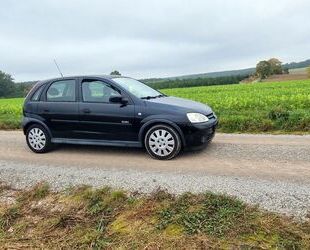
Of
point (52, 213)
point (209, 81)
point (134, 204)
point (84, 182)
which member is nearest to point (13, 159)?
point (84, 182)

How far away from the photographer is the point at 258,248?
13.0 ft

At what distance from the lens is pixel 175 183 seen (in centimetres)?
600

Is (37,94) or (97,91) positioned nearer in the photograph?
(97,91)

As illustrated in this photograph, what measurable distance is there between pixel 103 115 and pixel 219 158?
248cm

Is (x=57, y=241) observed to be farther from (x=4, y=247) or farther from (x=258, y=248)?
(x=258, y=248)

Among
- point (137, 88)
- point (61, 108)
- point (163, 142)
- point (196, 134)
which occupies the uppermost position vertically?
point (137, 88)

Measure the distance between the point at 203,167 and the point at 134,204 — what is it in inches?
84.5

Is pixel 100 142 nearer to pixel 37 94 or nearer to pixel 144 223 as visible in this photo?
pixel 37 94

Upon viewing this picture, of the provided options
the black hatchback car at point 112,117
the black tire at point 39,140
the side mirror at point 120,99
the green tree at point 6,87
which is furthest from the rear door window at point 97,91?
the green tree at point 6,87

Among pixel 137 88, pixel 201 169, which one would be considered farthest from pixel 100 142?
pixel 201 169

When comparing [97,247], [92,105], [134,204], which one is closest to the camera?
[97,247]

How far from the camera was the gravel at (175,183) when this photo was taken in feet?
16.5

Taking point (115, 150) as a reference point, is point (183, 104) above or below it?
above

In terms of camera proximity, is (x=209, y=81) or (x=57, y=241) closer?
(x=57, y=241)
